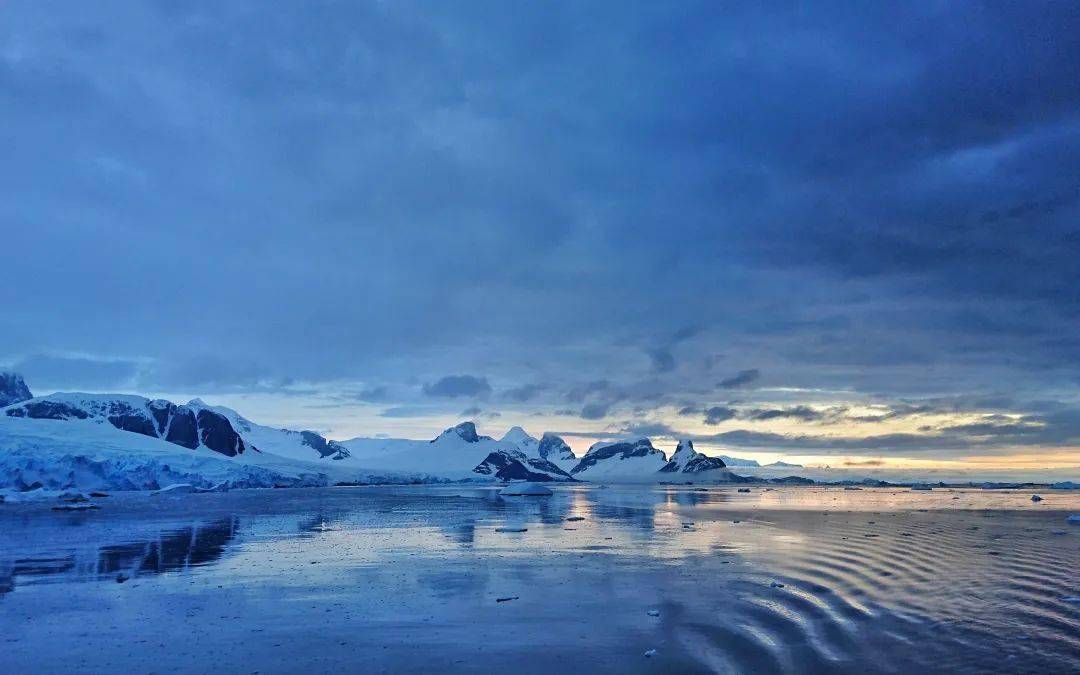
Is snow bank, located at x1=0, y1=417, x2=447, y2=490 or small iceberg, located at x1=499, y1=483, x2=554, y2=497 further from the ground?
snow bank, located at x1=0, y1=417, x2=447, y2=490

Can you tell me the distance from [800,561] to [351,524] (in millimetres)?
32024

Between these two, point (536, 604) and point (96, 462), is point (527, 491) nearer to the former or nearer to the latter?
point (96, 462)

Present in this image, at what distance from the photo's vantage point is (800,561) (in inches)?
1153

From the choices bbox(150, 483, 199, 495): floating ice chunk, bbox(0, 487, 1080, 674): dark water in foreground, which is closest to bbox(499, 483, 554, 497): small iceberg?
bbox(150, 483, 199, 495): floating ice chunk

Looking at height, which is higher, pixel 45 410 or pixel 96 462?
pixel 45 410

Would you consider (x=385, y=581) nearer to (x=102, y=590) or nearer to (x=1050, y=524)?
(x=102, y=590)

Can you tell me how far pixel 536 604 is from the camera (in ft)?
65.0

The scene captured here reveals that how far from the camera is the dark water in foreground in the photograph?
46.7 ft

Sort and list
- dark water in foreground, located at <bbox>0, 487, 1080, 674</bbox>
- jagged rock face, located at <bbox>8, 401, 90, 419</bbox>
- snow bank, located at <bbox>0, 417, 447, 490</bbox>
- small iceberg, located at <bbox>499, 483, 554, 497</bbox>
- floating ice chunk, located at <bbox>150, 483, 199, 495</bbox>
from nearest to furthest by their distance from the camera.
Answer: dark water in foreground, located at <bbox>0, 487, 1080, 674</bbox> < snow bank, located at <bbox>0, 417, 447, 490</bbox> < floating ice chunk, located at <bbox>150, 483, 199, 495</bbox> < small iceberg, located at <bbox>499, 483, 554, 497</bbox> < jagged rock face, located at <bbox>8, 401, 90, 419</bbox>

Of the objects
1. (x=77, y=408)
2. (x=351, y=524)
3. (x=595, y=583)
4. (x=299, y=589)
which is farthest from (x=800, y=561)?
(x=77, y=408)

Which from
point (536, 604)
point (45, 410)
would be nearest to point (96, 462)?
point (45, 410)

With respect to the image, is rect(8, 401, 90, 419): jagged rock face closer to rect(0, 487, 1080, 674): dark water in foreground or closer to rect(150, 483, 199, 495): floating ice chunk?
rect(150, 483, 199, 495): floating ice chunk

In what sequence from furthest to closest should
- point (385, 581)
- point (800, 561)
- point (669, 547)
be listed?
point (669, 547)
point (800, 561)
point (385, 581)

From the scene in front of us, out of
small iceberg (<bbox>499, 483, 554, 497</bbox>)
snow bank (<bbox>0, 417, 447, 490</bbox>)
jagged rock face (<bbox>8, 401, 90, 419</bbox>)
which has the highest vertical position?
jagged rock face (<bbox>8, 401, 90, 419</bbox>)
